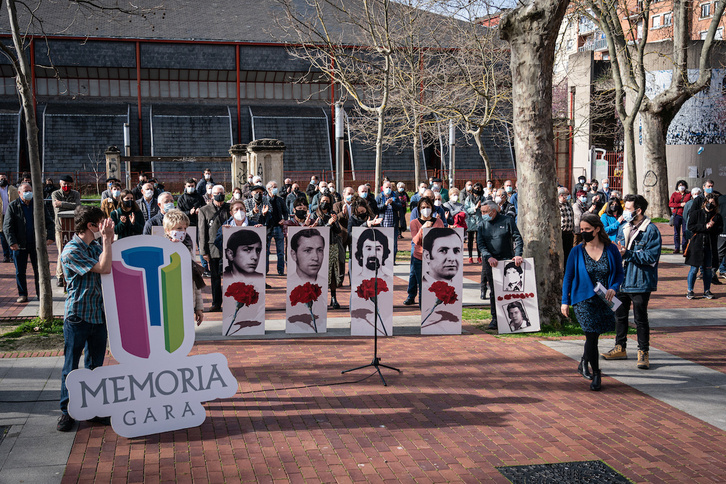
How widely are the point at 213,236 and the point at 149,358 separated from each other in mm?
5603

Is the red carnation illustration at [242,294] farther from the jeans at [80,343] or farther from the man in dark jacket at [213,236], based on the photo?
the jeans at [80,343]

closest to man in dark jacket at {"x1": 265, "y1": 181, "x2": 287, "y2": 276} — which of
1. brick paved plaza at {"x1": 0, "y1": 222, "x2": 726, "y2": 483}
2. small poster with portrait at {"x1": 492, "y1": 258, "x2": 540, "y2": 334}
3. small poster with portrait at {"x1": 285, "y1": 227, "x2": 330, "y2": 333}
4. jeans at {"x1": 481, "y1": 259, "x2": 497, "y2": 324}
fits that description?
jeans at {"x1": 481, "y1": 259, "x2": 497, "y2": 324}

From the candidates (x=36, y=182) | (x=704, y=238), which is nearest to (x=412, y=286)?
A: (x=704, y=238)

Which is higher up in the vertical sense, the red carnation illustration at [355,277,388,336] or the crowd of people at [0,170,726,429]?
the crowd of people at [0,170,726,429]

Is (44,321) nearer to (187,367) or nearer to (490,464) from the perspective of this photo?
(187,367)

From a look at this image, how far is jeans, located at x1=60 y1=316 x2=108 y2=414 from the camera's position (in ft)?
19.1

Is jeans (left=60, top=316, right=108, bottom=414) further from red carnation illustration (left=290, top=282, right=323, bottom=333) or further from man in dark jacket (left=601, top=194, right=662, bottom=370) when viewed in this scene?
man in dark jacket (left=601, top=194, right=662, bottom=370)

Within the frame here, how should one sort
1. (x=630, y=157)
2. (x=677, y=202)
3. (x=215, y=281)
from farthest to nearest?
1. (x=630, y=157)
2. (x=677, y=202)
3. (x=215, y=281)

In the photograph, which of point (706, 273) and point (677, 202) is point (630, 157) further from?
point (706, 273)

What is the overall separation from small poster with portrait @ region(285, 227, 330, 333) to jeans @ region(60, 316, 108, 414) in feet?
12.1

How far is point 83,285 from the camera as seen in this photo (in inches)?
230

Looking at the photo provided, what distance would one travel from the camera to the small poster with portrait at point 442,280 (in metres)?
9.76

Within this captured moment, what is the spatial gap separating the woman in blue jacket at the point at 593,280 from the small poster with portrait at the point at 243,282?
4.11 meters

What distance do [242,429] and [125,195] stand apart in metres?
6.93
